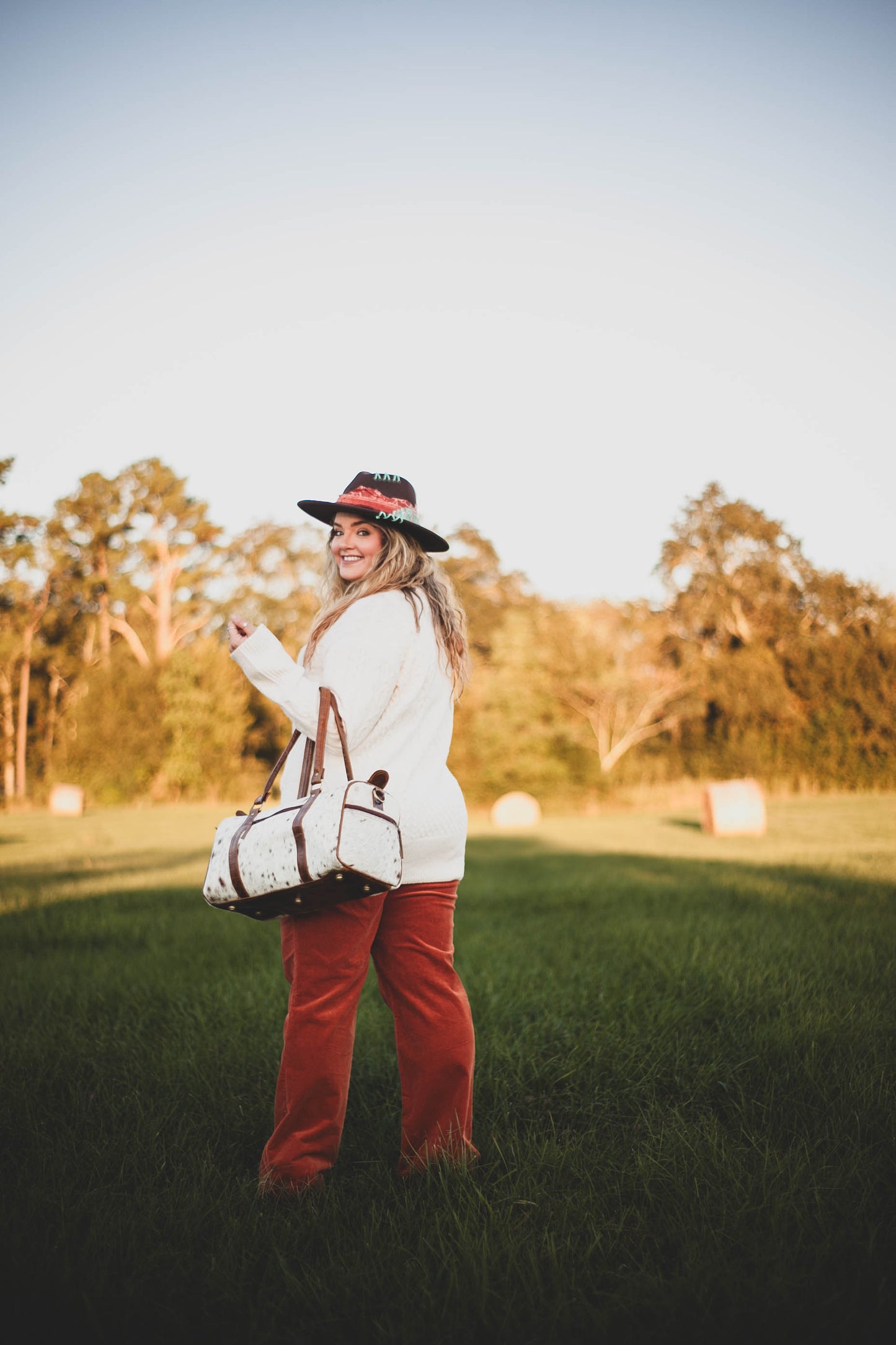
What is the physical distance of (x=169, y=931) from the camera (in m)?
6.16

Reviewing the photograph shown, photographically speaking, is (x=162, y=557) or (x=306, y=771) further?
(x=162, y=557)

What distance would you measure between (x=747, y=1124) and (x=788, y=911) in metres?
3.89

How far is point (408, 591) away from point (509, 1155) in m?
1.68

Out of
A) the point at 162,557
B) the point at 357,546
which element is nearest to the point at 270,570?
the point at 162,557

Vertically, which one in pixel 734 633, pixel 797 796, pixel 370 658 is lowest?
pixel 797 796

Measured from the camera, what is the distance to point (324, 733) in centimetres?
221

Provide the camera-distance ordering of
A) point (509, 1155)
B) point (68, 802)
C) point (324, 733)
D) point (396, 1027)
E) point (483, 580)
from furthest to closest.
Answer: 1. point (483, 580)
2. point (68, 802)
3. point (509, 1155)
4. point (396, 1027)
5. point (324, 733)

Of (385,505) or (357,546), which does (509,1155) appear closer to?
(357,546)

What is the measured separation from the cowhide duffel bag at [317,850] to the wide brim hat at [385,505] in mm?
606

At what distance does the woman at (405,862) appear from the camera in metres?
2.24

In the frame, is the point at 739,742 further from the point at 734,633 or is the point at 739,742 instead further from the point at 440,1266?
the point at 440,1266

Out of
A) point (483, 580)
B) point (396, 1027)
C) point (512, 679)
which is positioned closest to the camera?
point (396, 1027)

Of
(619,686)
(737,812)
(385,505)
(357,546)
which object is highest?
(619,686)

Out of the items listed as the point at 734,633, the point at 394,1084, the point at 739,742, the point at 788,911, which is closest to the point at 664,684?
the point at 739,742
